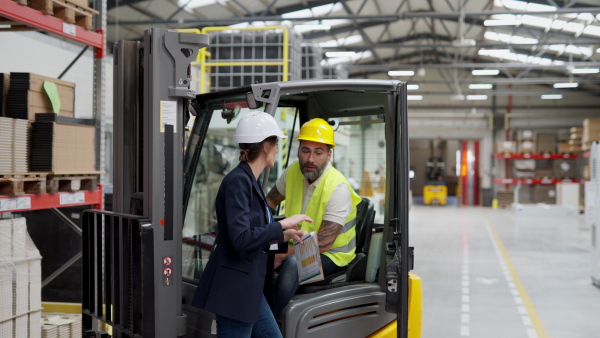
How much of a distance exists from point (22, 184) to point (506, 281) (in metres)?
8.02

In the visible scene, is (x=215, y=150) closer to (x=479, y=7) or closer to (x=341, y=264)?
(x=341, y=264)

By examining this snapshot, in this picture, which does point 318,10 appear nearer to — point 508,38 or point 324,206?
point 508,38

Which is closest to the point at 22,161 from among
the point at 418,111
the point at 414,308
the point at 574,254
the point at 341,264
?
the point at 341,264

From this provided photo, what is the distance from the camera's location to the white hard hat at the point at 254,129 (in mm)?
3135

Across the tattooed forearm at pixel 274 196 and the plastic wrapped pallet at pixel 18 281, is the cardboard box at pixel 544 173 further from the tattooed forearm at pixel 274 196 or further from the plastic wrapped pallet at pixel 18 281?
the plastic wrapped pallet at pixel 18 281

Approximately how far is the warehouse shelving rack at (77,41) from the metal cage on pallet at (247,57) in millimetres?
4289

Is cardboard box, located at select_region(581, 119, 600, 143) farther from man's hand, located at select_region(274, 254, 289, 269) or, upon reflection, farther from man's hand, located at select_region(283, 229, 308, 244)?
man's hand, located at select_region(283, 229, 308, 244)

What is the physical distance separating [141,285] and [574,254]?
39.0 ft

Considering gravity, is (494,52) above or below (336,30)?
below

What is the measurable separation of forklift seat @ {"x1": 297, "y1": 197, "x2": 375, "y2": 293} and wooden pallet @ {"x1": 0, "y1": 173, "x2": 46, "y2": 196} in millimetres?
2007

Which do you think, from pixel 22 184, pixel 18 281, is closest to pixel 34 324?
pixel 18 281

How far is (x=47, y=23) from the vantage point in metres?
4.48

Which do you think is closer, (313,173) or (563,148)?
(313,173)

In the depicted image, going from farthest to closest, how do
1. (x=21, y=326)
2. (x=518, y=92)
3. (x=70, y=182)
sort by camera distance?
1. (x=518, y=92)
2. (x=70, y=182)
3. (x=21, y=326)
